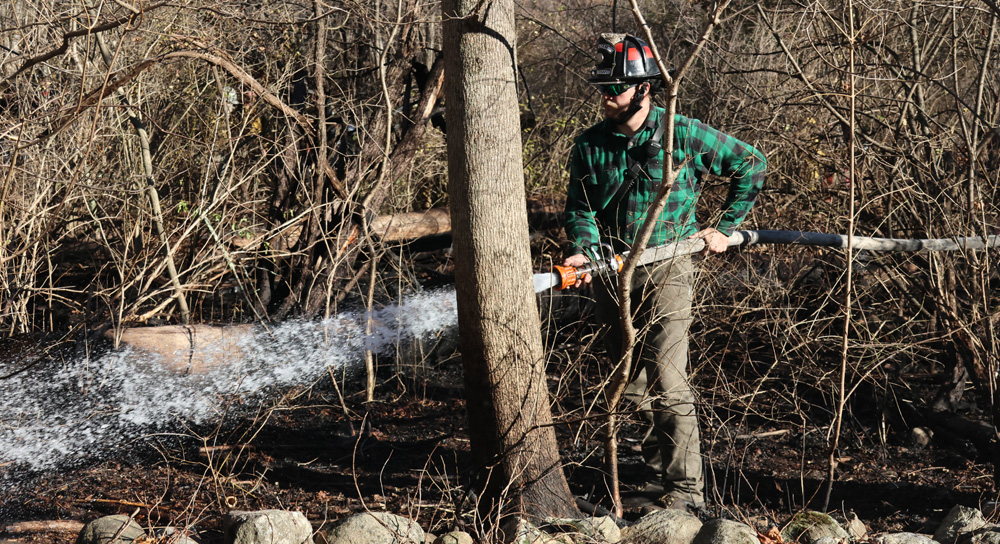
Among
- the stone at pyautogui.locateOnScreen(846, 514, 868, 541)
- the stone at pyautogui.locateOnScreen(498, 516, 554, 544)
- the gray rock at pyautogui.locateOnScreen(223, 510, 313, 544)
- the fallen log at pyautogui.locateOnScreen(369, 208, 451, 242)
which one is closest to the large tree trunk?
the stone at pyautogui.locateOnScreen(498, 516, 554, 544)

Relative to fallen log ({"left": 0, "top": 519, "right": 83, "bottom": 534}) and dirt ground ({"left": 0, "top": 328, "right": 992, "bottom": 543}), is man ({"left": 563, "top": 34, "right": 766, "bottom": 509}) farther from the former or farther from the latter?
fallen log ({"left": 0, "top": 519, "right": 83, "bottom": 534})

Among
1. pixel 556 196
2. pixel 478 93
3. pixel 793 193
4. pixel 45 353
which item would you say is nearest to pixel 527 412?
pixel 478 93

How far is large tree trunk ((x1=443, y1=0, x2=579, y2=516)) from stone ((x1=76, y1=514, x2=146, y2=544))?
4.53 ft

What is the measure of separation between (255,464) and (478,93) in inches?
90.8

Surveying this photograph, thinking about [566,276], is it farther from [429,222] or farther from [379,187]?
[429,222]

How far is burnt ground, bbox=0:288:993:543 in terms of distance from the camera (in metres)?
3.64

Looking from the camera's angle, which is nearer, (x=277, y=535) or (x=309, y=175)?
(x=277, y=535)

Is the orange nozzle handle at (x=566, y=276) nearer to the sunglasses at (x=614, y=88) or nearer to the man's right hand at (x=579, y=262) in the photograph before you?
the man's right hand at (x=579, y=262)

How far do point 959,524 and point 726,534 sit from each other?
1110 millimetres

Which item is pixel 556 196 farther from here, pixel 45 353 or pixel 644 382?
pixel 45 353

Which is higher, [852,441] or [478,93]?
[478,93]

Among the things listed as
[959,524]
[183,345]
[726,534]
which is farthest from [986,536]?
[183,345]

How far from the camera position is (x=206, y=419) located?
4230 millimetres

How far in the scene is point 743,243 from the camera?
150 inches
